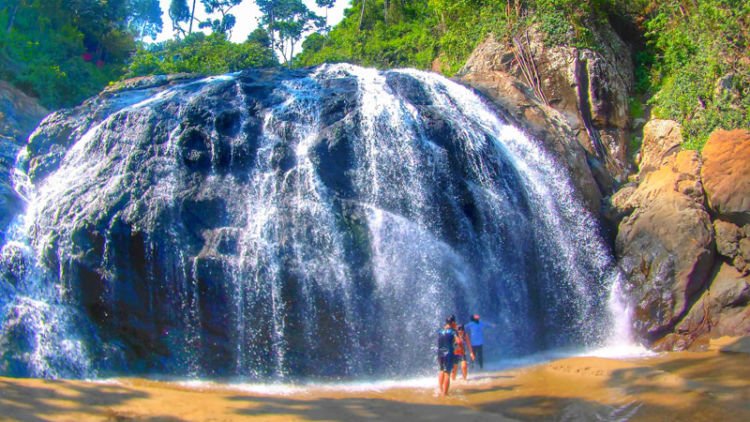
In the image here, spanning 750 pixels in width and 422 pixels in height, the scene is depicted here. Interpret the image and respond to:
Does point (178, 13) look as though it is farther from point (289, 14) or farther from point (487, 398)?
point (487, 398)

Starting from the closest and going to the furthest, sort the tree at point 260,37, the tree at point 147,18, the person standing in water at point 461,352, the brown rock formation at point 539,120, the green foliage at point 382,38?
the person standing in water at point 461,352, the brown rock formation at point 539,120, the green foliage at point 382,38, the tree at point 260,37, the tree at point 147,18

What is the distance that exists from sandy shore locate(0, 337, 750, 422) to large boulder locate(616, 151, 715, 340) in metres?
1.64

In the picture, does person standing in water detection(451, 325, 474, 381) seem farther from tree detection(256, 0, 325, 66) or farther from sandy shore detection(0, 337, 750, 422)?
tree detection(256, 0, 325, 66)

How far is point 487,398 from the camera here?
892 centimetres

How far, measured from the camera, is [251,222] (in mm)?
11734

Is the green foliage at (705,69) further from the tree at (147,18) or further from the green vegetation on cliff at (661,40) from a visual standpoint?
the tree at (147,18)

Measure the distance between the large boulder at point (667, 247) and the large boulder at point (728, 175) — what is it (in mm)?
274

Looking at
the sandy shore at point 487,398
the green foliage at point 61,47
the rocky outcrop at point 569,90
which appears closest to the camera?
the sandy shore at point 487,398

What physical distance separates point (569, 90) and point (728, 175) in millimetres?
6337

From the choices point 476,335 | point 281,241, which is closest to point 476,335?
point 476,335

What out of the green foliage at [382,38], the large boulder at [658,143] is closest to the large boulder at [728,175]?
the large boulder at [658,143]

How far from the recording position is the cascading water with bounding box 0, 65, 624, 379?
1098 centimetres

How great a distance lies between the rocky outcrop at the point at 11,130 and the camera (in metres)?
12.1

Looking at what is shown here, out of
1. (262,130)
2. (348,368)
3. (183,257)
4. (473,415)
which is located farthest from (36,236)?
(473,415)
